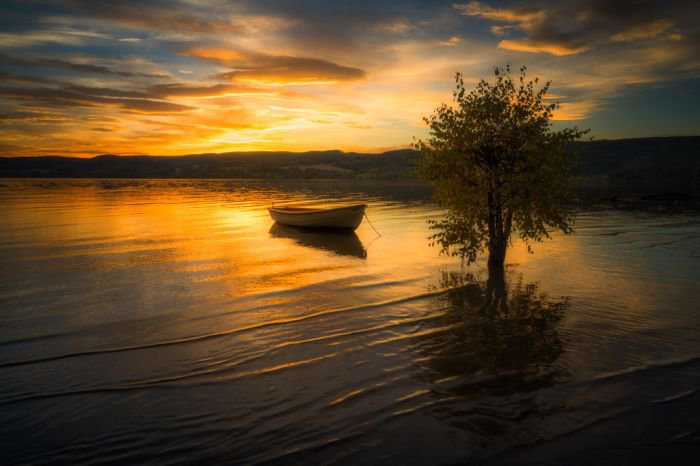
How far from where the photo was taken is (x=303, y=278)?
16062 mm

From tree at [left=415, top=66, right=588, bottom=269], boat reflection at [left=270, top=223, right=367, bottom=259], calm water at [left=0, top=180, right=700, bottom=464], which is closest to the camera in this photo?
calm water at [left=0, top=180, right=700, bottom=464]

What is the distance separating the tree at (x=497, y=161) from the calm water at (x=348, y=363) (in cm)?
248

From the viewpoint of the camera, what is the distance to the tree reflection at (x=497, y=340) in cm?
762

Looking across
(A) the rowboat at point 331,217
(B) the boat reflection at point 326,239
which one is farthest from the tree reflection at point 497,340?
(A) the rowboat at point 331,217

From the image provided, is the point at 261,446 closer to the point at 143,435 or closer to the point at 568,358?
the point at 143,435

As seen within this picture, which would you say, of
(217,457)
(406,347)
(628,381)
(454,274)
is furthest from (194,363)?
(454,274)

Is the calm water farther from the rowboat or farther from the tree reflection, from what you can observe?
the rowboat

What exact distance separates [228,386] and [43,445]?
2664 millimetres

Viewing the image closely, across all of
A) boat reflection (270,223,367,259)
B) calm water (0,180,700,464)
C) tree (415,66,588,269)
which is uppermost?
tree (415,66,588,269)

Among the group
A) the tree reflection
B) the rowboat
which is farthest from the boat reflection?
the tree reflection

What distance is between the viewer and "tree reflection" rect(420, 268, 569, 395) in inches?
300

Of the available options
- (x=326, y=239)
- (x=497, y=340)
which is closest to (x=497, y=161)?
(x=497, y=340)

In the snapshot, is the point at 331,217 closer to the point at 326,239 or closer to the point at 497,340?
the point at 326,239

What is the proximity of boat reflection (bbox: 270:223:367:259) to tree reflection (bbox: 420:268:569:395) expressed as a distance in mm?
8319
